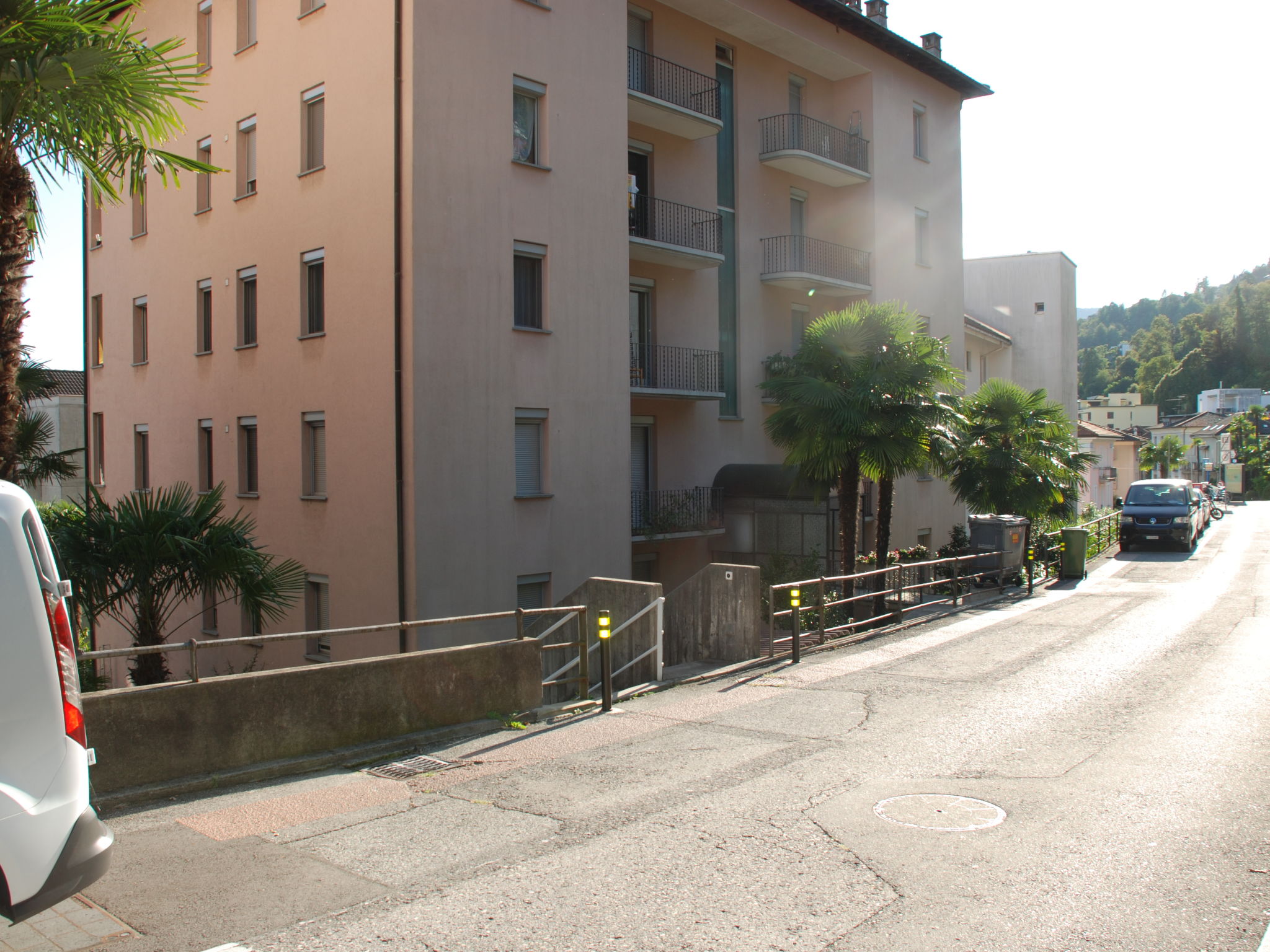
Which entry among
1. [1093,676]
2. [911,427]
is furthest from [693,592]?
[911,427]

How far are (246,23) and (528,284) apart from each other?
817 cm

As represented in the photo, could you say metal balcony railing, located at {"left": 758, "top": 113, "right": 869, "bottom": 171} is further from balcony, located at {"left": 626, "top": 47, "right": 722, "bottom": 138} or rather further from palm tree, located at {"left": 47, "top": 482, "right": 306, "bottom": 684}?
palm tree, located at {"left": 47, "top": 482, "right": 306, "bottom": 684}

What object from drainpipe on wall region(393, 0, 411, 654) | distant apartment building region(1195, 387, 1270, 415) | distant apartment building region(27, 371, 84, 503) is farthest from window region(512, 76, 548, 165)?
distant apartment building region(1195, 387, 1270, 415)

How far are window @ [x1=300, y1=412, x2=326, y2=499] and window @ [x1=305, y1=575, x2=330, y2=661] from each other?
5.11 ft

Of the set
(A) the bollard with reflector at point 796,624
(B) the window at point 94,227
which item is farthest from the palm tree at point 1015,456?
(B) the window at point 94,227

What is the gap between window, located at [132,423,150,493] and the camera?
912 inches

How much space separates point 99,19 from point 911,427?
1460 centimetres

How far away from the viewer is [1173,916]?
16.5 feet

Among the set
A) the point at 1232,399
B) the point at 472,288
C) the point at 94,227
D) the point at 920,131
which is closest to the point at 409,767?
the point at 472,288

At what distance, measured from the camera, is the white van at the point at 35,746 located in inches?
151

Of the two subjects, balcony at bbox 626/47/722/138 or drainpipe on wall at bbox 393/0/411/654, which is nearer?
drainpipe on wall at bbox 393/0/411/654

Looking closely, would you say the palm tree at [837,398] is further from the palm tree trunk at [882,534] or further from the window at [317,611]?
the window at [317,611]

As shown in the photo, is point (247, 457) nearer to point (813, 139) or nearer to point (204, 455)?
point (204, 455)

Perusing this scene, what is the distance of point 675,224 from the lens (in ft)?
71.9
